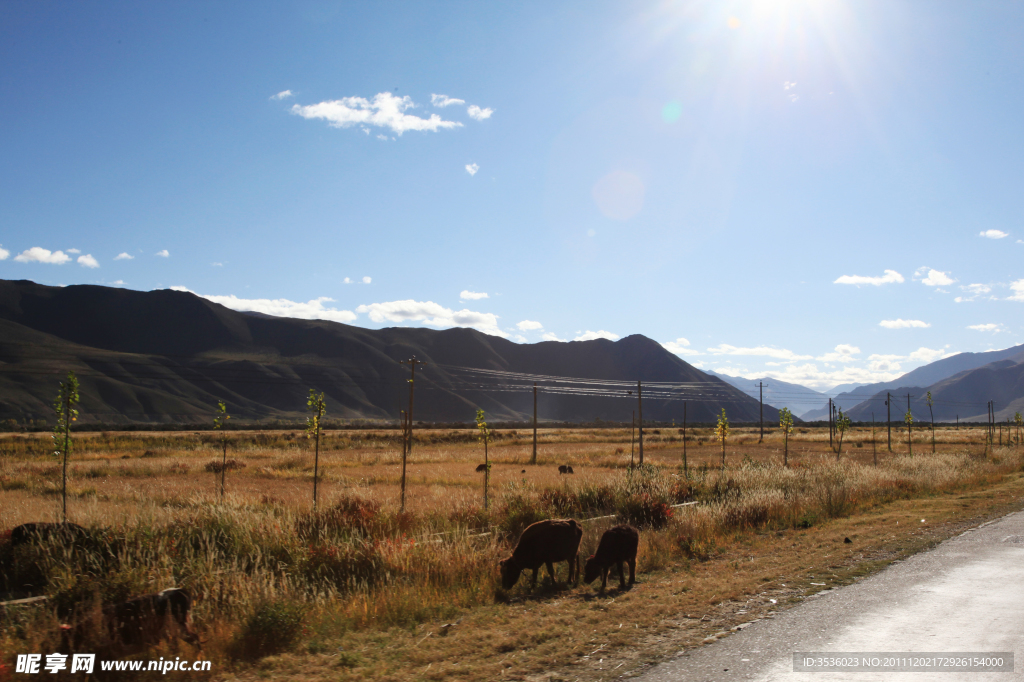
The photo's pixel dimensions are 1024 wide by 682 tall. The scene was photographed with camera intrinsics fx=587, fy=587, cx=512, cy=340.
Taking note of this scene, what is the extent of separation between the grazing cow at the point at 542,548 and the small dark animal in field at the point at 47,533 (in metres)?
8.03

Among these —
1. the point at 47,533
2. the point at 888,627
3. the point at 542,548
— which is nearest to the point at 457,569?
the point at 542,548

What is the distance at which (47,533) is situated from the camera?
1152cm

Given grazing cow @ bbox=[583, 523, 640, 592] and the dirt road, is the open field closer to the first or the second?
grazing cow @ bbox=[583, 523, 640, 592]

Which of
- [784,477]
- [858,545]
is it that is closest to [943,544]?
[858,545]

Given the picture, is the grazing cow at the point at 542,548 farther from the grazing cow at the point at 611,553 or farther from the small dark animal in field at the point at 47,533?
the small dark animal in field at the point at 47,533

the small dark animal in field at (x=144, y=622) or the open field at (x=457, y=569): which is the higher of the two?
the small dark animal in field at (x=144, y=622)

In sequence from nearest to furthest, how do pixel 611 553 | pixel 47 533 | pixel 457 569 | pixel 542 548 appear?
pixel 611 553 → pixel 542 548 → pixel 457 569 → pixel 47 533

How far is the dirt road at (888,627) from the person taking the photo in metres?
5.64

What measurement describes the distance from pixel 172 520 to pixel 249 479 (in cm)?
2003

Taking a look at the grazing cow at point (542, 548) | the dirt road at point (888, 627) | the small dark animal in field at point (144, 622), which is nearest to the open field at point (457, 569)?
the small dark animal in field at point (144, 622)

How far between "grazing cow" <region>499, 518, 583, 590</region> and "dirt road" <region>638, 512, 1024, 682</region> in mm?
3645

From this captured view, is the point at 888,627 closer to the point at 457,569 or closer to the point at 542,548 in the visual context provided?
the point at 542,548

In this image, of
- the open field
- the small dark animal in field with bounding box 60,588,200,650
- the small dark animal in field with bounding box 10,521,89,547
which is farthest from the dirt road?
the small dark animal in field with bounding box 10,521,89,547

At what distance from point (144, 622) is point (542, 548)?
5.78m
